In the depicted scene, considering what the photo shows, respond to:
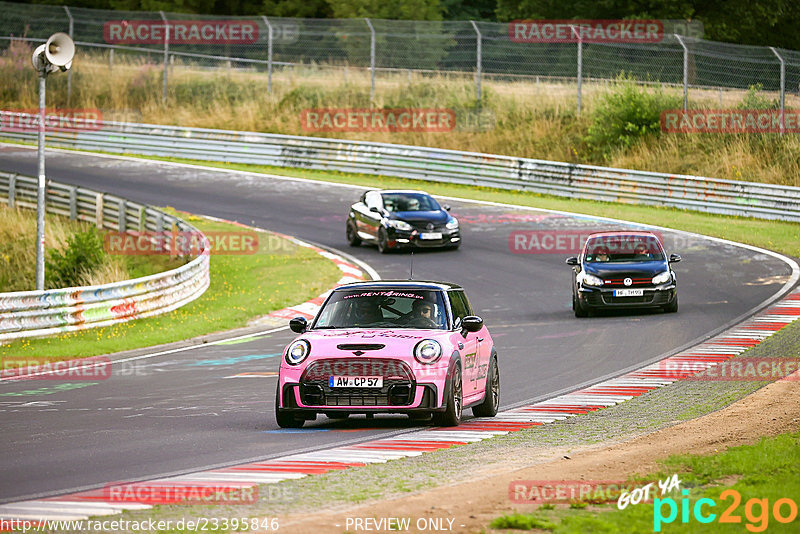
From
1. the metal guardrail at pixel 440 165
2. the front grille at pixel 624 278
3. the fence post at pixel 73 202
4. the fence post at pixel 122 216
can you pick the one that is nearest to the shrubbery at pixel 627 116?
the metal guardrail at pixel 440 165

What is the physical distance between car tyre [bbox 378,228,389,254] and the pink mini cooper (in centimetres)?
1661

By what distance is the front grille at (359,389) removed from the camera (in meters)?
11.6

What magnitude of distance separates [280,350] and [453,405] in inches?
294

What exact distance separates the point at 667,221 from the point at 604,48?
8.87m

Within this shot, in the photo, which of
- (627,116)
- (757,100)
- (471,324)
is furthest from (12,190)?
(471,324)

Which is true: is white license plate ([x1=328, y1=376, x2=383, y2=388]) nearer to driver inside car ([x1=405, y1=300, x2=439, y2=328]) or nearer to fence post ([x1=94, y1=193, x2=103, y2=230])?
driver inside car ([x1=405, y1=300, x2=439, y2=328])

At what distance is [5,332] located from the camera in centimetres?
1911

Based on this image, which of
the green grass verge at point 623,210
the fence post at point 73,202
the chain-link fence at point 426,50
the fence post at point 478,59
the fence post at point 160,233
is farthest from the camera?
the fence post at point 478,59

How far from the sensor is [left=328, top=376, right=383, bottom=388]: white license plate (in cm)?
1158

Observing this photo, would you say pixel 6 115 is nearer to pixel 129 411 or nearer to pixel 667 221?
pixel 667 221

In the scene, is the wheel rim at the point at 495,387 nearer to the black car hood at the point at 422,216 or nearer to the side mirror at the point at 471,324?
→ the side mirror at the point at 471,324

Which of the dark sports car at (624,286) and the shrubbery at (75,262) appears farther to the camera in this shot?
the shrubbery at (75,262)

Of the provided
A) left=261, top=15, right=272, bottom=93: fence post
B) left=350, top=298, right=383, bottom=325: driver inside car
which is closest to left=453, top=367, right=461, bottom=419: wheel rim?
left=350, top=298, right=383, bottom=325: driver inside car

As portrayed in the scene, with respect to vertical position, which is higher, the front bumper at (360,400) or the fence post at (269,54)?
the fence post at (269,54)
